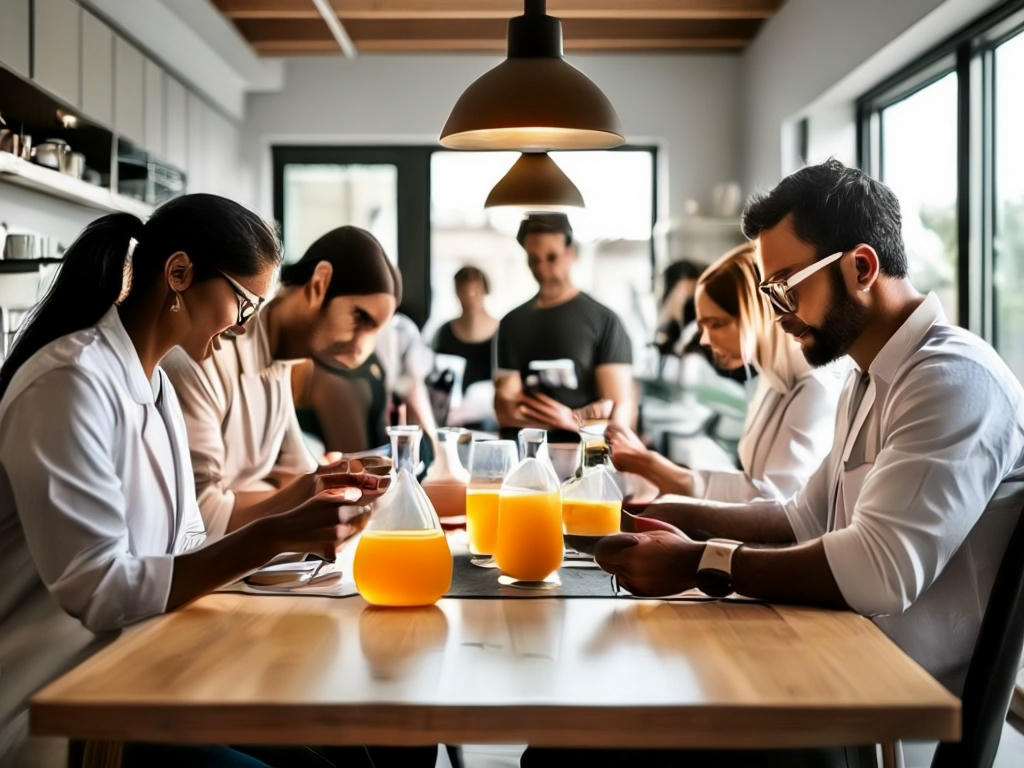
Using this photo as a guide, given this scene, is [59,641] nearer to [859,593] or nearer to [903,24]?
[859,593]

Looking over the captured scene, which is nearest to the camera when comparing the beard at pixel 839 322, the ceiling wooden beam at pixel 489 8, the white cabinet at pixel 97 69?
the beard at pixel 839 322

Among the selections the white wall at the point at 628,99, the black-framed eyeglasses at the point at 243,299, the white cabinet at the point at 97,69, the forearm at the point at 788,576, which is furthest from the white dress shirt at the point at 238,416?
the white wall at the point at 628,99

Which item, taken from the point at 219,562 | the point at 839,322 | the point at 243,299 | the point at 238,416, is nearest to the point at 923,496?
the point at 839,322

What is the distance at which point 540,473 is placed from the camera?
1.56 m

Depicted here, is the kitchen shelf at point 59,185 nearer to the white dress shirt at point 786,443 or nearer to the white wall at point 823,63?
the white dress shirt at point 786,443

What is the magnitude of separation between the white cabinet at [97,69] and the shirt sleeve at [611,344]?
208cm

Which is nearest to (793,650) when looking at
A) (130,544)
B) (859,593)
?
(859,593)

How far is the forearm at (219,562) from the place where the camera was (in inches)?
53.9

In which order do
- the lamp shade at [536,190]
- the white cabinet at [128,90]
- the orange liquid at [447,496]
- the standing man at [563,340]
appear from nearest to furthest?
1. the orange liquid at [447,496]
2. the lamp shade at [536,190]
3. the standing man at [563,340]
4. the white cabinet at [128,90]

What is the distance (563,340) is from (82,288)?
2.52m

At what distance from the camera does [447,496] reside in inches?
89.7

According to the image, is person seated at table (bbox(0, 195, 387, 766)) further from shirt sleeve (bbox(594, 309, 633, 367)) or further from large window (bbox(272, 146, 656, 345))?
large window (bbox(272, 146, 656, 345))

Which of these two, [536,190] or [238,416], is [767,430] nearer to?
[536,190]

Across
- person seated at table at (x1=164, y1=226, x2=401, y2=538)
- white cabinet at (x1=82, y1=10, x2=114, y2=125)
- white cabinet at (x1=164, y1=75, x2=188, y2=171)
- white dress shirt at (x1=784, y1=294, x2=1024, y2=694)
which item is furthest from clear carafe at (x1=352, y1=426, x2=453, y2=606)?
white cabinet at (x1=164, y1=75, x2=188, y2=171)
